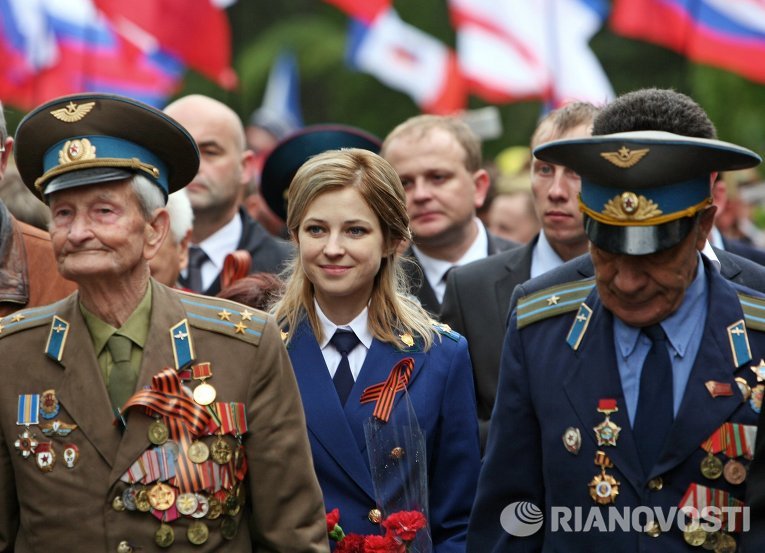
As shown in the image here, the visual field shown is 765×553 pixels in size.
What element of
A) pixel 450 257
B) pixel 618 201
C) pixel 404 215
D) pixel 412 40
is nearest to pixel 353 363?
pixel 404 215

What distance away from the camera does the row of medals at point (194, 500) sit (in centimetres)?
392

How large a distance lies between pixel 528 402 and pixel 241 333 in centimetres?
92

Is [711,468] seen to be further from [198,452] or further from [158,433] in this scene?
[158,433]

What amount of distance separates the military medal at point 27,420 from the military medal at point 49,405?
15 mm

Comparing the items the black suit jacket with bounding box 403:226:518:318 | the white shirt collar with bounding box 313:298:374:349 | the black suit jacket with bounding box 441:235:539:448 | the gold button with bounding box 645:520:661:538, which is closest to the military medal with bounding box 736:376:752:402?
the gold button with bounding box 645:520:661:538

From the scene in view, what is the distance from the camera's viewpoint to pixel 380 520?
470 cm

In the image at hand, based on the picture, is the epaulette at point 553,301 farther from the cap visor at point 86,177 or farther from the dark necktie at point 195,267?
the dark necktie at point 195,267

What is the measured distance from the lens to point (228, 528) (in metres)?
4.00

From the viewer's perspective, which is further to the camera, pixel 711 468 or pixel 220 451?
pixel 220 451

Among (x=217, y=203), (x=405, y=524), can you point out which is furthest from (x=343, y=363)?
(x=217, y=203)

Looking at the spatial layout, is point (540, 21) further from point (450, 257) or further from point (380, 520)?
point (380, 520)

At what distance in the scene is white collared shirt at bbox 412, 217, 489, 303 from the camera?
23.4 ft

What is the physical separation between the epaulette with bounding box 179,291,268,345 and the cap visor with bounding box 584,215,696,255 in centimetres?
109

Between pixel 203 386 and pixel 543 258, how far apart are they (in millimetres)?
2737
